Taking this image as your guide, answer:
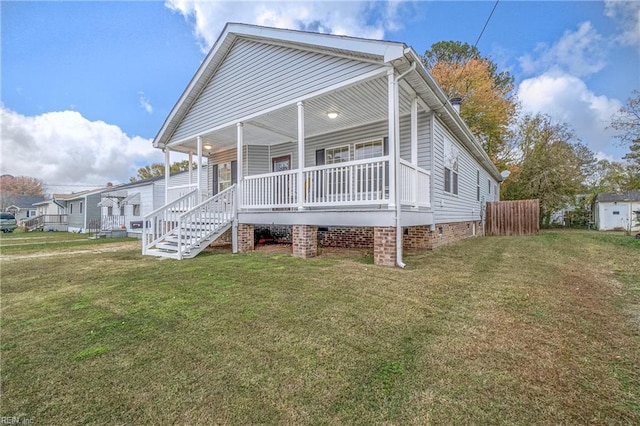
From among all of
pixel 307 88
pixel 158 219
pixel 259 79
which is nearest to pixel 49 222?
pixel 158 219

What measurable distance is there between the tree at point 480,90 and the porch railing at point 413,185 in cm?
1463

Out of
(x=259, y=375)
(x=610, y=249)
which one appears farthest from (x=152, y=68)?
(x=610, y=249)

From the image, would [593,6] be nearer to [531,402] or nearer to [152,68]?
[531,402]

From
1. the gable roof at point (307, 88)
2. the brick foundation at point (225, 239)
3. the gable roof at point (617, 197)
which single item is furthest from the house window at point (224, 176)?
the gable roof at point (617, 197)

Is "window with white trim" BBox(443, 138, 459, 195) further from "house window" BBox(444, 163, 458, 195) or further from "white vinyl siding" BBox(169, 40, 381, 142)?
"white vinyl siding" BBox(169, 40, 381, 142)

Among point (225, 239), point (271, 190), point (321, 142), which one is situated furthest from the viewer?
point (225, 239)

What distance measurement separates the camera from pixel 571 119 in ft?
71.6

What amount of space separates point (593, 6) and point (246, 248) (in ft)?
60.7

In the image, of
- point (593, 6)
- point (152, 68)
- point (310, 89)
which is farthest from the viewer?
point (152, 68)

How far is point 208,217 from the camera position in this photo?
770 centimetres

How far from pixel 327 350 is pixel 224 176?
10.8 meters

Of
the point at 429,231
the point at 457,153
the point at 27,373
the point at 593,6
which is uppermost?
the point at 593,6

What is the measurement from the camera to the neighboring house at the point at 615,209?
20.0 m

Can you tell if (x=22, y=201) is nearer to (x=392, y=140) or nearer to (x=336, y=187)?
(x=336, y=187)
